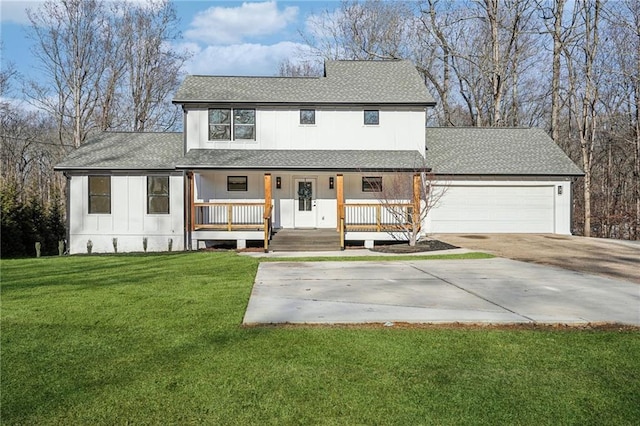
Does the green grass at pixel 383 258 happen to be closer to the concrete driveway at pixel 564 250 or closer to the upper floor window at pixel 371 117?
the concrete driveway at pixel 564 250

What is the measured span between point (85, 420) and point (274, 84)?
1687cm

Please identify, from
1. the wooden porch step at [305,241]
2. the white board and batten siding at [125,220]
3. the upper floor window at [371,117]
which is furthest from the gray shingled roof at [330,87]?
the wooden porch step at [305,241]

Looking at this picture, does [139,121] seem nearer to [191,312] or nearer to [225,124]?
[225,124]

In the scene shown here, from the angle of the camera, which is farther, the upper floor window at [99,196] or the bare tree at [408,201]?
→ the upper floor window at [99,196]

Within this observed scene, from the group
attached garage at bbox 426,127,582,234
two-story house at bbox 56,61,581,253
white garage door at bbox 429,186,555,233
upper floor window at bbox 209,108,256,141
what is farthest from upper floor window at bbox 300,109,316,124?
white garage door at bbox 429,186,555,233

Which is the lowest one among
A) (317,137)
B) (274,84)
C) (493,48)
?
(317,137)

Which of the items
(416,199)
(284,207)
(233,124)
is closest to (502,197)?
(416,199)

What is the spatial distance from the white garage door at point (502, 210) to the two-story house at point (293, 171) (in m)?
0.04

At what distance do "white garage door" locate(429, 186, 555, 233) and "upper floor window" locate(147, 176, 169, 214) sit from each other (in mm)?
10559

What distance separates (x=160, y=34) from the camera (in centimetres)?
2966

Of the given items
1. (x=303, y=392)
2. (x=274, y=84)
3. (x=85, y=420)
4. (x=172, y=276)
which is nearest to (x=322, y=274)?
(x=172, y=276)

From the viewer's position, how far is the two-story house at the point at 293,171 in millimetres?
16094

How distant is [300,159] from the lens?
16.3 m

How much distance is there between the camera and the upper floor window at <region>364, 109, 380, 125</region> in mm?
17422
